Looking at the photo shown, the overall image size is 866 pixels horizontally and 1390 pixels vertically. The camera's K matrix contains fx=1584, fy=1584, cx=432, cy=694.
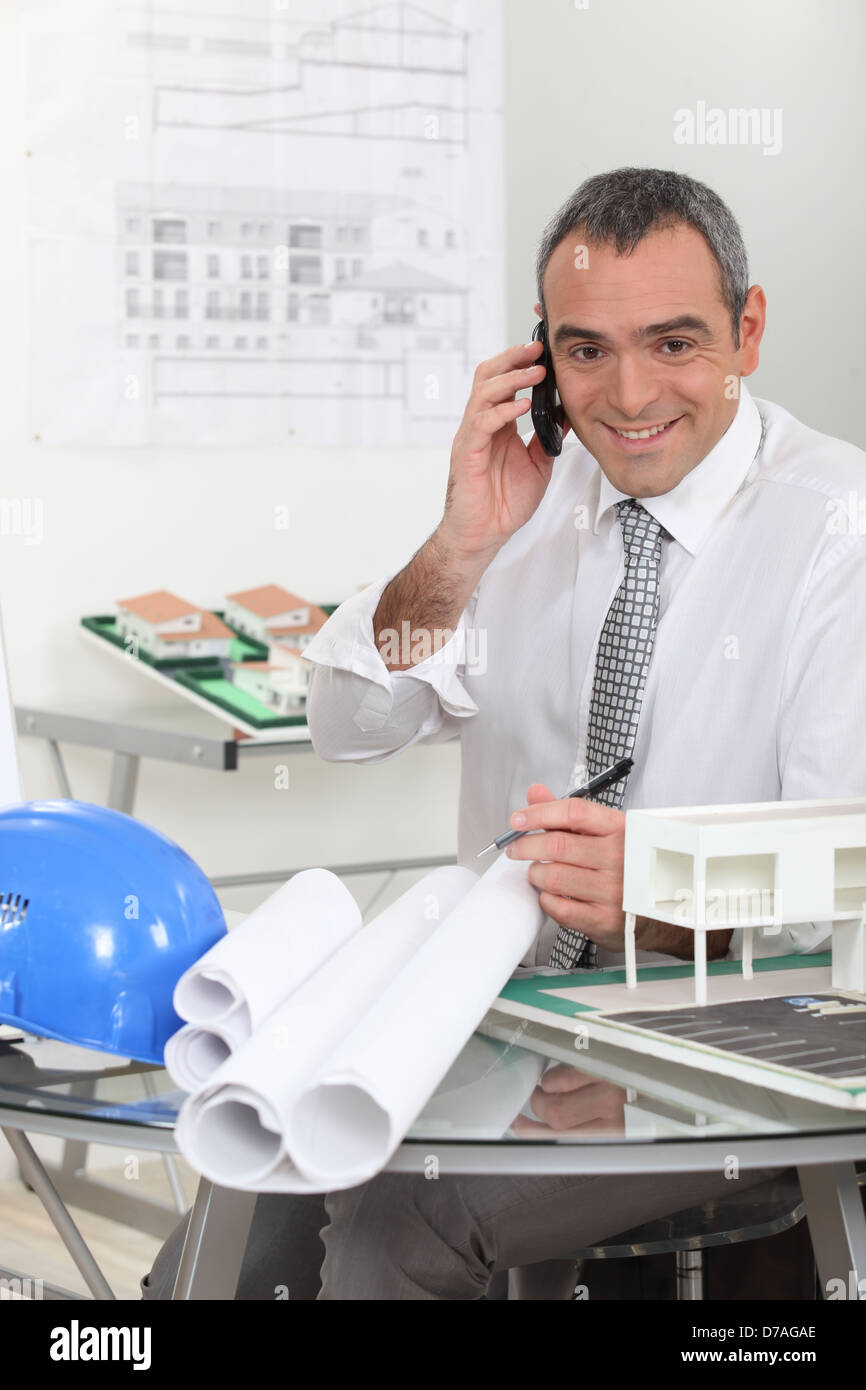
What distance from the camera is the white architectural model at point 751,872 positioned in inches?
40.1

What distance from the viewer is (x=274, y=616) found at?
3035 millimetres

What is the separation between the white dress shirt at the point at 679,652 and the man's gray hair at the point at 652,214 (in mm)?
176

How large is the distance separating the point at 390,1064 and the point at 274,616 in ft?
7.46

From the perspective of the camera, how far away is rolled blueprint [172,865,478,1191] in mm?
807

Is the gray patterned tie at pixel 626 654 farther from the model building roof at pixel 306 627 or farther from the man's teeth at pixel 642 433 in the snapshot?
the model building roof at pixel 306 627

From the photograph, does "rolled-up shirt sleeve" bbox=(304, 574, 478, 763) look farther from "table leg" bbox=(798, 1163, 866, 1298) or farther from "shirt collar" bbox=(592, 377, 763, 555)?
"table leg" bbox=(798, 1163, 866, 1298)

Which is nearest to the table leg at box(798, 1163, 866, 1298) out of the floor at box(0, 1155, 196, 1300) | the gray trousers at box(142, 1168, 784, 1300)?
the gray trousers at box(142, 1168, 784, 1300)

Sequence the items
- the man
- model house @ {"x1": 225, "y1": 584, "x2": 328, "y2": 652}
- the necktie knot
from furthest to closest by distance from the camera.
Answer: model house @ {"x1": 225, "y1": 584, "x2": 328, "y2": 652} → the necktie knot → the man

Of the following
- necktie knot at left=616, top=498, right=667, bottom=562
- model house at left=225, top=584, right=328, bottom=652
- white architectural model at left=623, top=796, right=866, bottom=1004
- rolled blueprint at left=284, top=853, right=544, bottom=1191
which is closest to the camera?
rolled blueprint at left=284, top=853, right=544, bottom=1191

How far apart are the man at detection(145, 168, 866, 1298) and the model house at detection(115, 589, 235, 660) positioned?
116 centimetres

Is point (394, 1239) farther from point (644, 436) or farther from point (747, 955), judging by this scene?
point (644, 436)

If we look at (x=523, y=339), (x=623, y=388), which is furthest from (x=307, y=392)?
(x=623, y=388)

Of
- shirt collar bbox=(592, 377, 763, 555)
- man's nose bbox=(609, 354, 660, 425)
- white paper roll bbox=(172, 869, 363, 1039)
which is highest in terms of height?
man's nose bbox=(609, 354, 660, 425)
